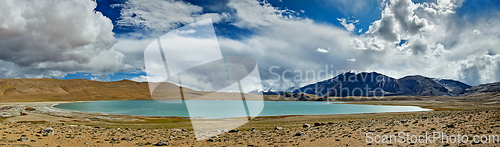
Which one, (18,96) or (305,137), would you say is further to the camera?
(18,96)

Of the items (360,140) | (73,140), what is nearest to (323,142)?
(360,140)

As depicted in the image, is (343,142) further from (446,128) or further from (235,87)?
(235,87)

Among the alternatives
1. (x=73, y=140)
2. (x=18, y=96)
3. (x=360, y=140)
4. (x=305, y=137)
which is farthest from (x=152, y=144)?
(x=18, y=96)

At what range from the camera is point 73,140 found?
18.1m

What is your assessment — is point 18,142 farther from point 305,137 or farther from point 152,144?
point 305,137

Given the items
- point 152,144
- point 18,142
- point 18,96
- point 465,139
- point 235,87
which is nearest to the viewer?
point 465,139

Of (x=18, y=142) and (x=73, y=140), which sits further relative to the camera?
(x=73, y=140)

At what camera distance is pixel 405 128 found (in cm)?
1930

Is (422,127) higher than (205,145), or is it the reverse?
(422,127)

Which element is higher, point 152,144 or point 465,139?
point 465,139

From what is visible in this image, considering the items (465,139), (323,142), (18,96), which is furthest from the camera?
(18,96)

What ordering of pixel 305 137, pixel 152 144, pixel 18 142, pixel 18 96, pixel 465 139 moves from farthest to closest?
pixel 18 96 → pixel 305 137 → pixel 152 144 → pixel 18 142 → pixel 465 139

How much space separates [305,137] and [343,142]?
12.5ft

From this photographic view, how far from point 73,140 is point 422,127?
29870 millimetres
